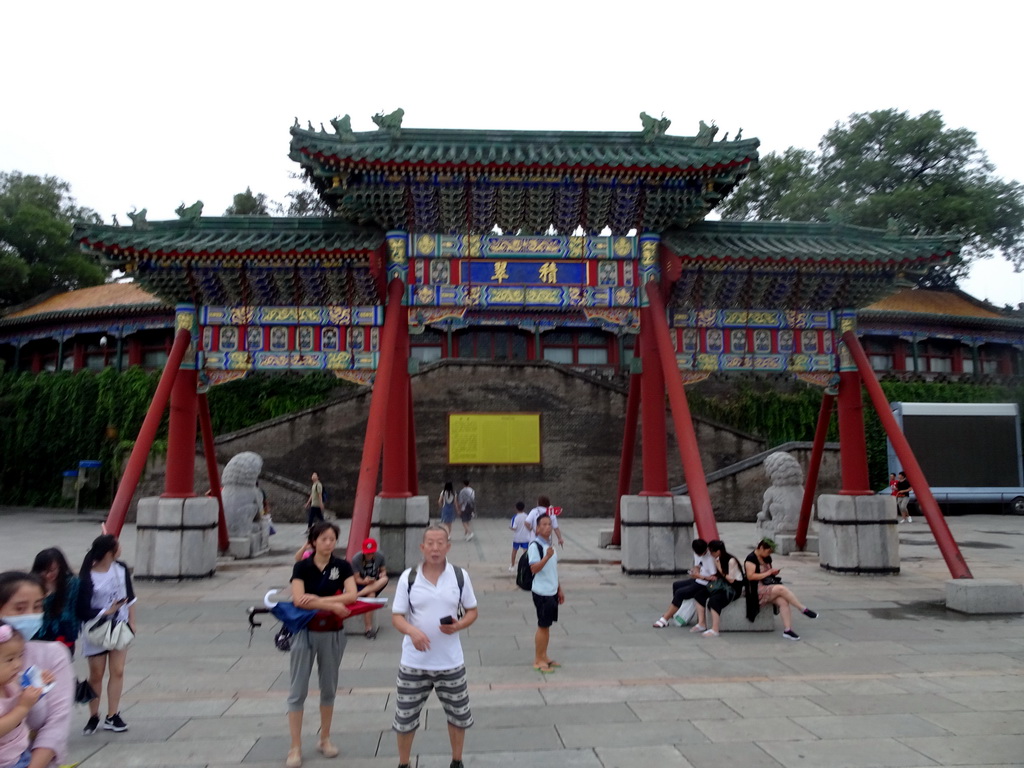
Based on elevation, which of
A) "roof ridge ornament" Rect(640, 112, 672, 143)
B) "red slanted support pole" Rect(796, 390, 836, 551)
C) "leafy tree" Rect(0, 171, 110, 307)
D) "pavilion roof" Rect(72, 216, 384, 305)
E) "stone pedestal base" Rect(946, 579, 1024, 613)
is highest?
"leafy tree" Rect(0, 171, 110, 307)

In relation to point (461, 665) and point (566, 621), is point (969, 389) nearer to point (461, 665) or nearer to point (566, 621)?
point (566, 621)

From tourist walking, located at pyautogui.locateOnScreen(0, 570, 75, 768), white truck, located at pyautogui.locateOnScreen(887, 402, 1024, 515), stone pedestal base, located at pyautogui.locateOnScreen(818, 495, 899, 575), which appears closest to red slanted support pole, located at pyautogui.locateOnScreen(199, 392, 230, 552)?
tourist walking, located at pyautogui.locateOnScreen(0, 570, 75, 768)

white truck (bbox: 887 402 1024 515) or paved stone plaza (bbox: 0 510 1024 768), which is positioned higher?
white truck (bbox: 887 402 1024 515)

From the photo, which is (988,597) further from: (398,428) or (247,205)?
(247,205)

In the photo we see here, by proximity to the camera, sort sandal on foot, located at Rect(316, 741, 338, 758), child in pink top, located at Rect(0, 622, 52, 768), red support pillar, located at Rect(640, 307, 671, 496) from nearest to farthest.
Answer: child in pink top, located at Rect(0, 622, 52, 768), sandal on foot, located at Rect(316, 741, 338, 758), red support pillar, located at Rect(640, 307, 671, 496)

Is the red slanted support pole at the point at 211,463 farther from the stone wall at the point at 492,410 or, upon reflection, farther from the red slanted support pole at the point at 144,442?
the stone wall at the point at 492,410

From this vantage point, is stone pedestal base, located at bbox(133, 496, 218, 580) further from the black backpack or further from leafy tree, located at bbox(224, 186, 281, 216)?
leafy tree, located at bbox(224, 186, 281, 216)

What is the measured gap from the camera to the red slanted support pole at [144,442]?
10477mm

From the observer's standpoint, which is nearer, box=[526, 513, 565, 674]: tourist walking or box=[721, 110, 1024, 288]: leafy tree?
box=[526, 513, 565, 674]: tourist walking

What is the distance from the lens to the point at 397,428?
11.7 meters

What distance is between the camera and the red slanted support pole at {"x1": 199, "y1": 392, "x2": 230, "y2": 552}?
13269 mm

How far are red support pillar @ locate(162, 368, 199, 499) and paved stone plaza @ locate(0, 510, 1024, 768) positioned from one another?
7.35 feet

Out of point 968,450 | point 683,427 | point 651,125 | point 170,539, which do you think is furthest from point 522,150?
point 968,450

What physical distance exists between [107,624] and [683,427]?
7851mm
